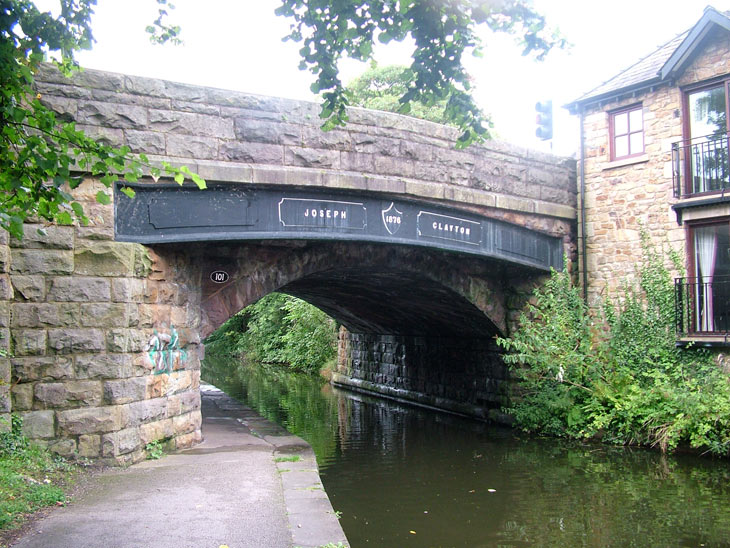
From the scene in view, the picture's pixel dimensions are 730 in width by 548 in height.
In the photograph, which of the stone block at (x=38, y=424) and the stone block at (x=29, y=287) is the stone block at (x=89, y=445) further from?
the stone block at (x=29, y=287)

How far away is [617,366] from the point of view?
10.0 meters

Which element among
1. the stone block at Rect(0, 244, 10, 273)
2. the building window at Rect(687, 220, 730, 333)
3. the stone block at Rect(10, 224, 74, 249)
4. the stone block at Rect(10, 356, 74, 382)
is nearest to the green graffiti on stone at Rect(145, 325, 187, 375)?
the stone block at Rect(10, 356, 74, 382)

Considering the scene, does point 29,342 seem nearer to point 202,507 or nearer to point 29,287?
point 29,287

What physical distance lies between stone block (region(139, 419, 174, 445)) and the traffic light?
32.2 ft

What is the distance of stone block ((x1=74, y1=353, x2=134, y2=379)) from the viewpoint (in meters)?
6.50

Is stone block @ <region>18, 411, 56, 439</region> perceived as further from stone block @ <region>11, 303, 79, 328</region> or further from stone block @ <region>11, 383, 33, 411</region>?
stone block @ <region>11, 303, 79, 328</region>

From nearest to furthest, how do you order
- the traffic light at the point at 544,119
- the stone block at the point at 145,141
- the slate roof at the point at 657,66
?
1. the stone block at the point at 145,141
2. the slate roof at the point at 657,66
3. the traffic light at the point at 544,119

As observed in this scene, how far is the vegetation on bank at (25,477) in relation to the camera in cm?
460

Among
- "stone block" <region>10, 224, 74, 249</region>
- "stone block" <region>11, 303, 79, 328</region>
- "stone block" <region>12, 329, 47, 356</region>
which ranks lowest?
"stone block" <region>12, 329, 47, 356</region>

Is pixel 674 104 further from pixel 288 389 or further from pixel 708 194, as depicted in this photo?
pixel 288 389

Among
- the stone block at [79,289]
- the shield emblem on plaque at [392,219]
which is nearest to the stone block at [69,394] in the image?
the stone block at [79,289]

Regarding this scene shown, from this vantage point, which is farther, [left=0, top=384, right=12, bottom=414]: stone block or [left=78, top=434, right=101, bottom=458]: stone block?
[left=78, top=434, right=101, bottom=458]: stone block

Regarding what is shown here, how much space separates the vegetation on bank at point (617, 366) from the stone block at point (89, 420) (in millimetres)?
5878

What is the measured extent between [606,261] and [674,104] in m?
2.54
